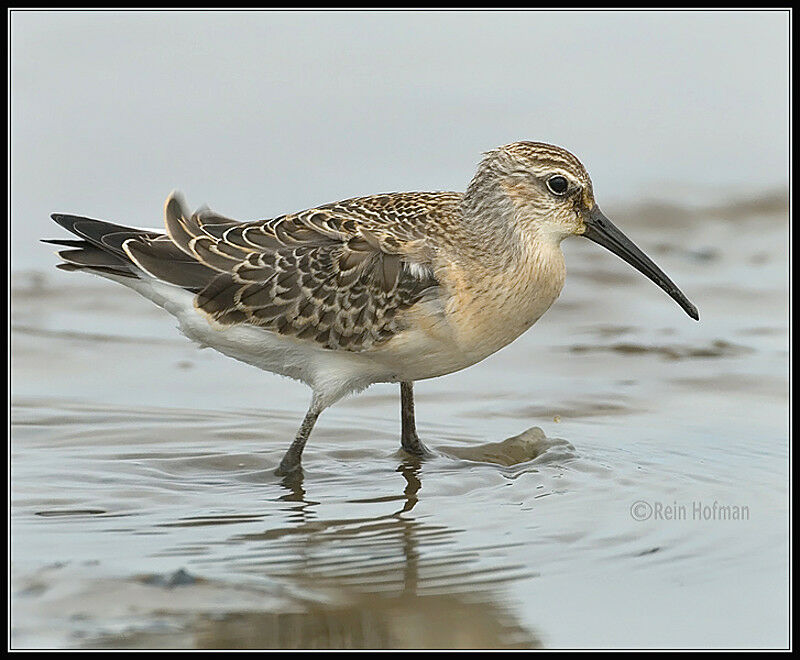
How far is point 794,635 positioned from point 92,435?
4627mm

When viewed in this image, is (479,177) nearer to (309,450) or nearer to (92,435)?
(309,450)

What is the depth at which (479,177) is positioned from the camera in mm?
8773

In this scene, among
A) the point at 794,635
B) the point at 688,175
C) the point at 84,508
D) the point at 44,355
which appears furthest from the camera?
the point at 688,175

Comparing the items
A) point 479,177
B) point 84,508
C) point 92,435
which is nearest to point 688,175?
point 479,177

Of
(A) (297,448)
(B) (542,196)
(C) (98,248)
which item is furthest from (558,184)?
(C) (98,248)

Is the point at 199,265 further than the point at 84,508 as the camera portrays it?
Yes

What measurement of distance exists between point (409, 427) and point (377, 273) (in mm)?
1120

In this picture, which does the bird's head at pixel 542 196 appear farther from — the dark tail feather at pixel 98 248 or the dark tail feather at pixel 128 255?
the dark tail feather at pixel 98 248

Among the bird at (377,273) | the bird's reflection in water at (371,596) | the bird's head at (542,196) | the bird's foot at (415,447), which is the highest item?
the bird's head at (542,196)

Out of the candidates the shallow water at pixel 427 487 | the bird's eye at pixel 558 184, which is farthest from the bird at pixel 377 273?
the shallow water at pixel 427 487

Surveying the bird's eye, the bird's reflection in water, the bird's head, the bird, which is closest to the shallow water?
the bird's reflection in water

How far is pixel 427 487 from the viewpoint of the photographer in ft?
27.0

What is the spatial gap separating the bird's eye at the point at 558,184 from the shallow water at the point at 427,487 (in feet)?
5.31

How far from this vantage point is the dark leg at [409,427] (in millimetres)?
8922
